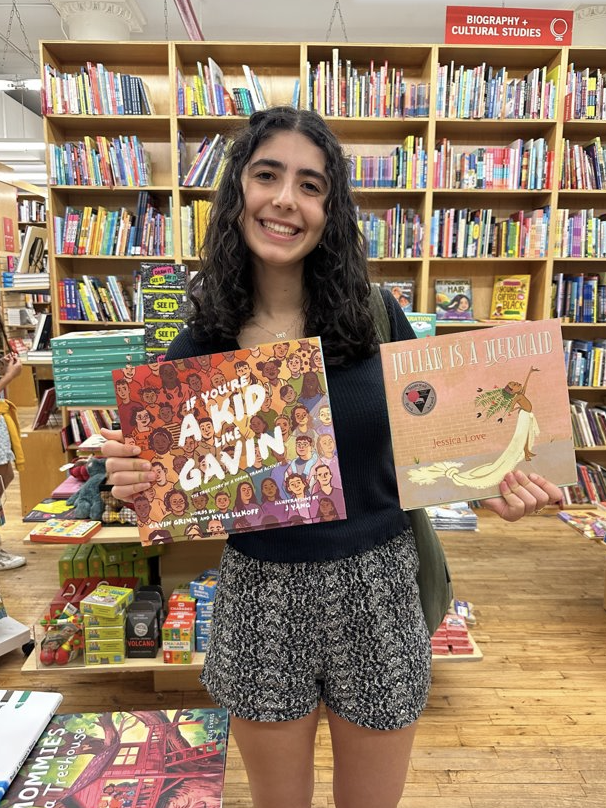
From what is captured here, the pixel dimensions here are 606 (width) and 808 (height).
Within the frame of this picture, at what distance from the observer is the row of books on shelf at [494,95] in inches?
147

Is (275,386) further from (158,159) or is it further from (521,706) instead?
(158,159)

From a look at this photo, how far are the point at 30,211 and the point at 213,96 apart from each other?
5.44 metres

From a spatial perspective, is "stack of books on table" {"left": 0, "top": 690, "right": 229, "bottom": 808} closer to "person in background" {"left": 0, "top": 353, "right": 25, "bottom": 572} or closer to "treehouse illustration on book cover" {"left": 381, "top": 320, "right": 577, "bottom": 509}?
"treehouse illustration on book cover" {"left": 381, "top": 320, "right": 577, "bottom": 509}

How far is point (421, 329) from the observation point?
9.73ft

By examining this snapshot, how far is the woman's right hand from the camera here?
3.02 feet

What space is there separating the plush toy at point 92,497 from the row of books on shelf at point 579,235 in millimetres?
3366

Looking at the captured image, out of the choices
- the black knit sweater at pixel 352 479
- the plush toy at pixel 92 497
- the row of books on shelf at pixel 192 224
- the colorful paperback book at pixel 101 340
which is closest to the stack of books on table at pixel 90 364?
the colorful paperback book at pixel 101 340

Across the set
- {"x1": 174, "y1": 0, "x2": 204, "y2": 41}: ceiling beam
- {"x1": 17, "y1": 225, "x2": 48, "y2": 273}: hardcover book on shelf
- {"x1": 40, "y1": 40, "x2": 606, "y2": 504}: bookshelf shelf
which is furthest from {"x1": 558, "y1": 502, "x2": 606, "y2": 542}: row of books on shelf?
{"x1": 17, "y1": 225, "x2": 48, "y2": 273}: hardcover book on shelf

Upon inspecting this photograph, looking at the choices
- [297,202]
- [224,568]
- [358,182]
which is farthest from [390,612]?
[358,182]

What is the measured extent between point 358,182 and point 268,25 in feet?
8.00

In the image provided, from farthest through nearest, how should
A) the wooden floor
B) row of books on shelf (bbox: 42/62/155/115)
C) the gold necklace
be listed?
row of books on shelf (bbox: 42/62/155/115)
the wooden floor
the gold necklace

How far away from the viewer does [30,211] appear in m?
7.95

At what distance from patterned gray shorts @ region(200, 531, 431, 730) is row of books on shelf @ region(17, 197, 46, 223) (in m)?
8.45

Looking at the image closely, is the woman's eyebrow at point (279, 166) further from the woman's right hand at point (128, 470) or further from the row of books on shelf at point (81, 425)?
the row of books on shelf at point (81, 425)
